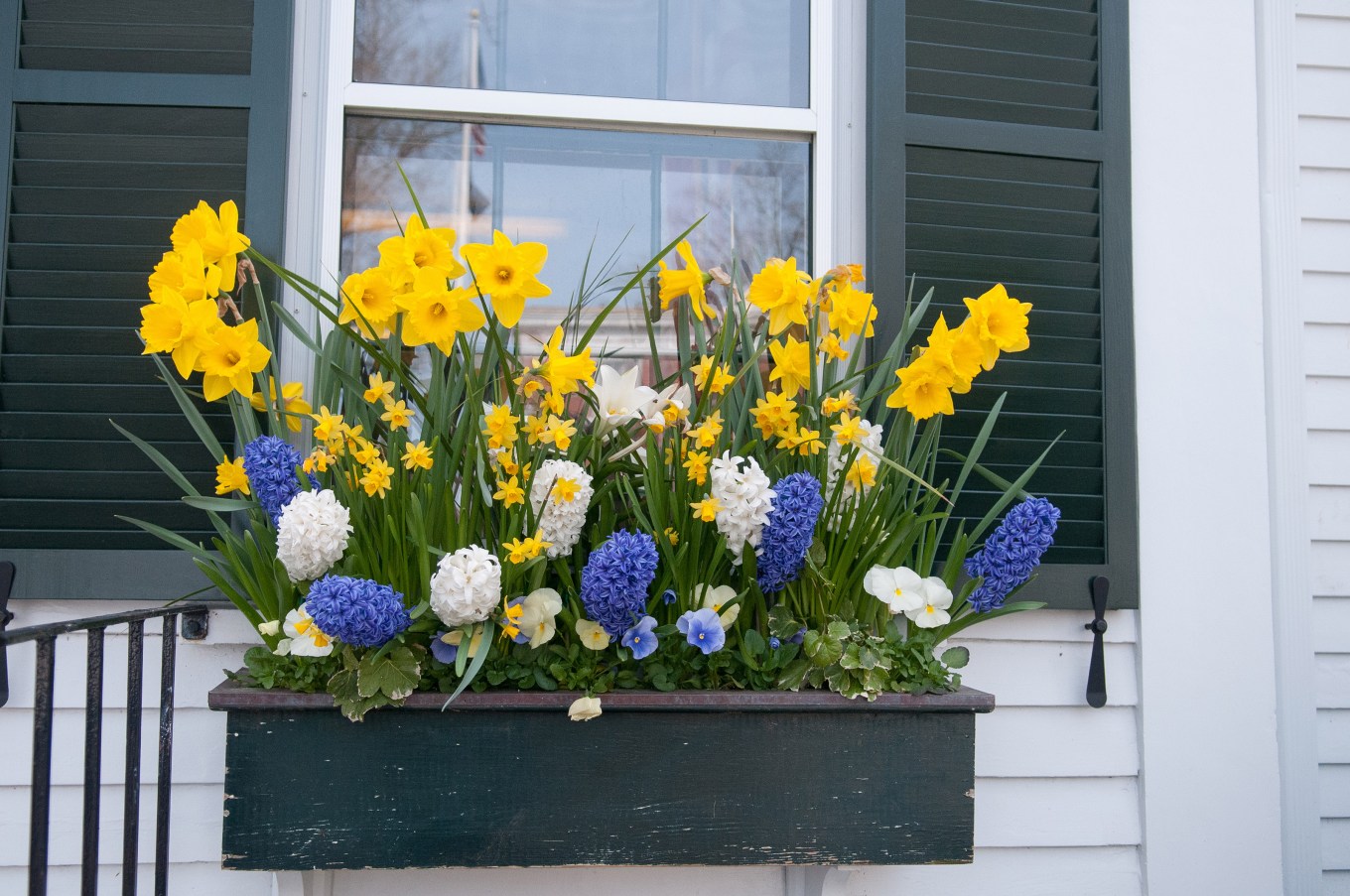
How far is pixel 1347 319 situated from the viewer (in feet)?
5.53

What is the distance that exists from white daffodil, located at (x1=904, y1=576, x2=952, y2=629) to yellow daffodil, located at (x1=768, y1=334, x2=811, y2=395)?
13.1 inches

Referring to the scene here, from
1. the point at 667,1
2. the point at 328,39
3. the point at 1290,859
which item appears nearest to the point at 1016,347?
the point at 667,1

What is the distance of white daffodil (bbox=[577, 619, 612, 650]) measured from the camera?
4.02 feet

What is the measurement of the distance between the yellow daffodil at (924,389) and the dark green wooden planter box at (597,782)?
15.8 inches

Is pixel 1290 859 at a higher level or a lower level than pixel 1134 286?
lower

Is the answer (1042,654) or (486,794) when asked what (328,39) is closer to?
(486,794)

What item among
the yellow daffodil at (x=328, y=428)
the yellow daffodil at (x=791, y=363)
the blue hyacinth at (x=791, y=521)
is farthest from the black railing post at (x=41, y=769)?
the yellow daffodil at (x=791, y=363)

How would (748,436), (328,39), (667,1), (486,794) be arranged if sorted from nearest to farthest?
(486,794)
(748,436)
(328,39)
(667,1)

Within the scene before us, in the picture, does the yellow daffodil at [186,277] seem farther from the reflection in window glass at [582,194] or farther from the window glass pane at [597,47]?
the window glass pane at [597,47]

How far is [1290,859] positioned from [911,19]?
5.12 feet

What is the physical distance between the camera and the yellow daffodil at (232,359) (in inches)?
47.1

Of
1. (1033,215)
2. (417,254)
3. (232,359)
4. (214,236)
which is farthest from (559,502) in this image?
(1033,215)

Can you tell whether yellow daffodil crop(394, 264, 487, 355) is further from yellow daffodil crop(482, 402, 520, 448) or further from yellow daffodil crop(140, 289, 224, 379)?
yellow daffodil crop(140, 289, 224, 379)

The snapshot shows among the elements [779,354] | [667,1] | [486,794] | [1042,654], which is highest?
[667,1]
